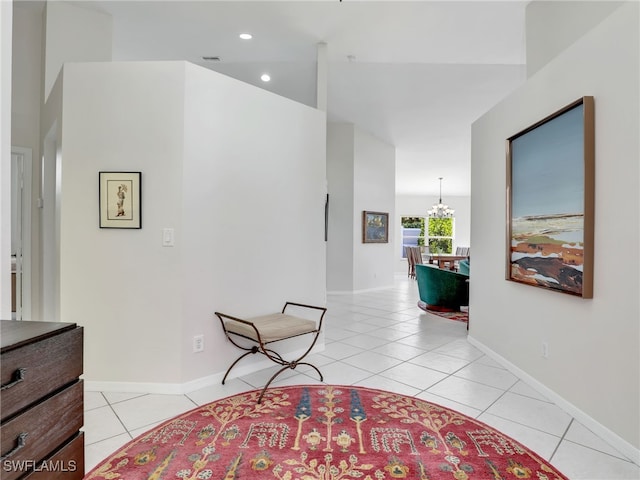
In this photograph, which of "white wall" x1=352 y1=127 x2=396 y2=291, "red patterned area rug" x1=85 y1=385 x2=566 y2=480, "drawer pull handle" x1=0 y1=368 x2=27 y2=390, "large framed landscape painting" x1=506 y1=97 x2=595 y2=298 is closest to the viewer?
"drawer pull handle" x1=0 y1=368 x2=27 y2=390

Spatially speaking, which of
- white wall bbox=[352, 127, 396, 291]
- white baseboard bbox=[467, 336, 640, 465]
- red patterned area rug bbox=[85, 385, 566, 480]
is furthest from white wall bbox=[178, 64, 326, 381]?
white wall bbox=[352, 127, 396, 291]

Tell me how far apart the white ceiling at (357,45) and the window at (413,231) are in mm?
7111

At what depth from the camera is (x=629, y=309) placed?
1907mm

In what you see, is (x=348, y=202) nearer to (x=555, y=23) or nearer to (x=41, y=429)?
(x=555, y=23)

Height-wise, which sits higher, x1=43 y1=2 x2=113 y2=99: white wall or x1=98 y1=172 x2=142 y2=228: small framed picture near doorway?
x1=43 y1=2 x2=113 y2=99: white wall

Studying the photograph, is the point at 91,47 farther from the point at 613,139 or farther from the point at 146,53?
the point at 613,139

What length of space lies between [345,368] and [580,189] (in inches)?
89.1

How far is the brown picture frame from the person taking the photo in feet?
25.0

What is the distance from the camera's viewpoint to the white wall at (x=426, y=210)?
13.0 metres

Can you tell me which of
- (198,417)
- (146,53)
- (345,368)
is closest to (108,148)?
(198,417)

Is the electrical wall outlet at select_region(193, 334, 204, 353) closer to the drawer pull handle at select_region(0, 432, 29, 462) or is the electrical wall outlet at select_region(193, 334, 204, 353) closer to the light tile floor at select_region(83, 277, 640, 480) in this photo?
the light tile floor at select_region(83, 277, 640, 480)

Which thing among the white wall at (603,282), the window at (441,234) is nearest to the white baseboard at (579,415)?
the white wall at (603,282)

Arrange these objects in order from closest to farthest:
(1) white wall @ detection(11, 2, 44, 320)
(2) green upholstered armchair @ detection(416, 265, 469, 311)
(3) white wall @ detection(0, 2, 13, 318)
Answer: (3) white wall @ detection(0, 2, 13, 318) → (1) white wall @ detection(11, 2, 44, 320) → (2) green upholstered armchair @ detection(416, 265, 469, 311)

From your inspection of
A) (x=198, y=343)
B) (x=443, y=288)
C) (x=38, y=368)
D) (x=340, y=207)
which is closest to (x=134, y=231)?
(x=198, y=343)
